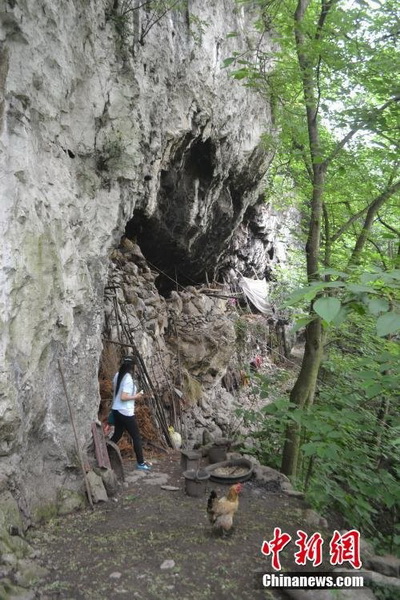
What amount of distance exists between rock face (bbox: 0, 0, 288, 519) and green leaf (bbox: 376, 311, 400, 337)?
122 inches

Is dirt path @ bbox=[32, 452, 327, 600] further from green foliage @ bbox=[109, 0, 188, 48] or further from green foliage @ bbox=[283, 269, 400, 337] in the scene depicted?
green foliage @ bbox=[109, 0, 188, 48]

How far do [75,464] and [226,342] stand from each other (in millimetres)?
6816

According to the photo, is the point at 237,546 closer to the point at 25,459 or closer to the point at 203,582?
the point at 203,582

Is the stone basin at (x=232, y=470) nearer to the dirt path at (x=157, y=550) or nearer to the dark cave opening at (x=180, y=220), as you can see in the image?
the dirt path at (x=157, y=550)

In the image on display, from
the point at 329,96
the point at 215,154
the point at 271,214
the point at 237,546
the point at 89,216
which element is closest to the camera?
the point at 237,546

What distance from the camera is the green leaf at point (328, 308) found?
145 centimetres

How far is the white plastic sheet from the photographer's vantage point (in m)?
15.7

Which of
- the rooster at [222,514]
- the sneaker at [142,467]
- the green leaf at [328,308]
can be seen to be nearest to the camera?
the green leaf at [328,308]

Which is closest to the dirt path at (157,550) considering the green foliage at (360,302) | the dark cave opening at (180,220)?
the green foliage at (360,302)

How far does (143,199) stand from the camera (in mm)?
7809

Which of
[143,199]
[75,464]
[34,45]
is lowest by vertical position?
[75,464]

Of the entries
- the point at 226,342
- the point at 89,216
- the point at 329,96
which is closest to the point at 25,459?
the point at 89,216

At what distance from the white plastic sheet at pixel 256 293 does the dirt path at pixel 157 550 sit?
10770 millimetres

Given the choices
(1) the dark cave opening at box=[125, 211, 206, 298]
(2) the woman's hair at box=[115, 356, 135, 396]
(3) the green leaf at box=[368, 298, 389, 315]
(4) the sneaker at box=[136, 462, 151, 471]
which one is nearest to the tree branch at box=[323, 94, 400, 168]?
(1) the dark cave opening at box=[125, 211, 206, 298]
